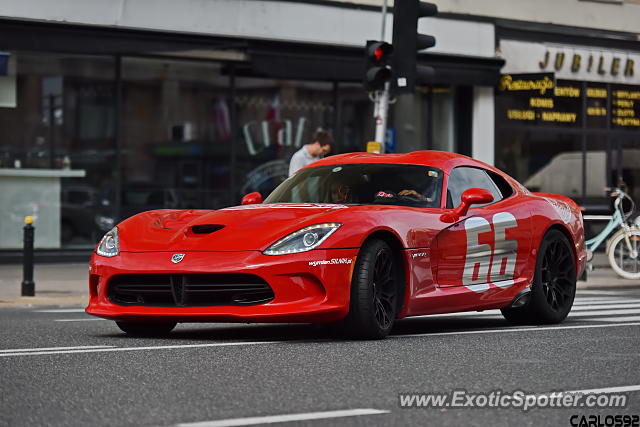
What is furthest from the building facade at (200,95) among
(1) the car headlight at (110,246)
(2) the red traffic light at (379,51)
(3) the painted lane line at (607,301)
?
(1) the car headlight at (110,246)

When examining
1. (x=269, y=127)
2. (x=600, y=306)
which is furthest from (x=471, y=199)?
(x=269, y=127)

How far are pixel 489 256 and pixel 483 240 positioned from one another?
0.16m

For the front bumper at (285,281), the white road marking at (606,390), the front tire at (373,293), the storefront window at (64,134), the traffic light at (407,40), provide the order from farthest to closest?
the storefront window at (64,134), the traffic light at (407,40), the front tire at (373,293), the front bumper at (285,281), the white road marking at (606,390)

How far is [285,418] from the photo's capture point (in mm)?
5695

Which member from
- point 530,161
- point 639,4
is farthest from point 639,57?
point 530,161

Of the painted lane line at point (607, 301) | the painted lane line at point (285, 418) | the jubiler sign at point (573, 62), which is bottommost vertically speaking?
the painted lane line at point (607, 301)

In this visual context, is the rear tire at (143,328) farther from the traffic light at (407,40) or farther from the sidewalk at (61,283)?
the traffic light at (407,40)

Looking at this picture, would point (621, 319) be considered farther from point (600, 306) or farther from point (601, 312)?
point (600, 306)

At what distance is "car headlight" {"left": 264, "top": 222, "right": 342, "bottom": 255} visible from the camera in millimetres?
8656

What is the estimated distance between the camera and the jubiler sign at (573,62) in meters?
26.0

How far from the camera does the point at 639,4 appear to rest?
28.4m

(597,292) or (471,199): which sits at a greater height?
(471,199)

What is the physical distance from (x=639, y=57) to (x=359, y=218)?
20.8 m

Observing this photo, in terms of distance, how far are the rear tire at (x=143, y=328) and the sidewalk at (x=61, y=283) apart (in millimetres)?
5033
